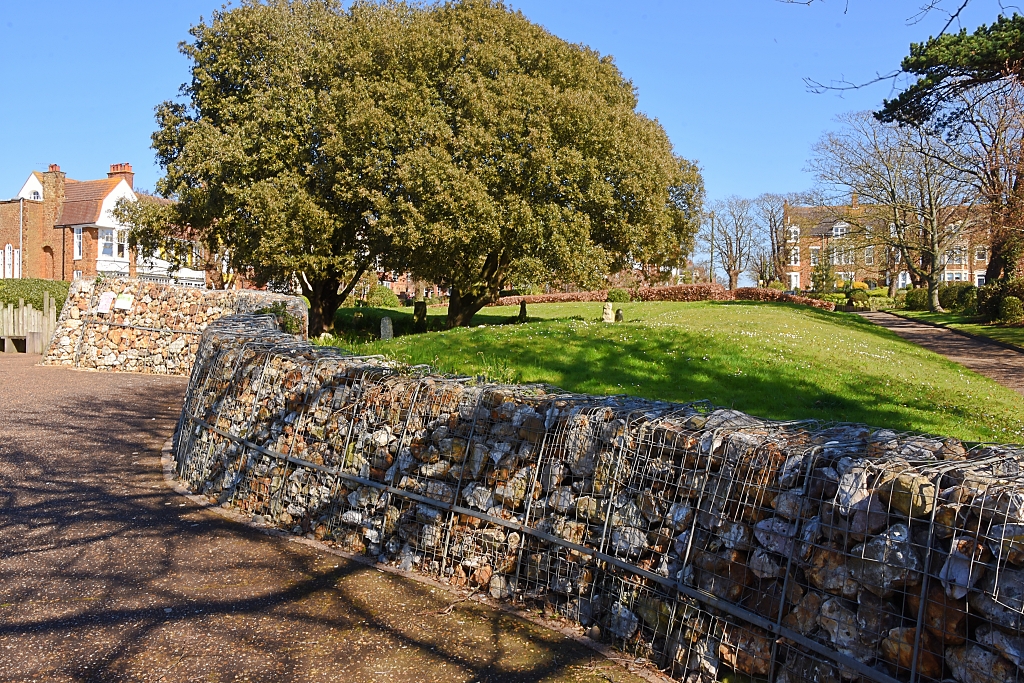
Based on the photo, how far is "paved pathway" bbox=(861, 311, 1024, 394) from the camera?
16.8 meters

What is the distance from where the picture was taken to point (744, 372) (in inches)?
465

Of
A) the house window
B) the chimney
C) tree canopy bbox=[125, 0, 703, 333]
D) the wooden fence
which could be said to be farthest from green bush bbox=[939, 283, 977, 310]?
the chimney

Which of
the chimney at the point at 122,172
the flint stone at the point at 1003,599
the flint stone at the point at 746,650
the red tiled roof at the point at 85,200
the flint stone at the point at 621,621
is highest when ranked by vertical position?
the chimney at the point at 122,172

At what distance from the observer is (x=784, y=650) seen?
141 inches

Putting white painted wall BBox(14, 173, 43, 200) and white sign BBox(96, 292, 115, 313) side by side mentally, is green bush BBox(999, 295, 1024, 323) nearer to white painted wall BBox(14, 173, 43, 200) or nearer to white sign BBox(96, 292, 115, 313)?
white sign BBox(96, 292, 115, 313)

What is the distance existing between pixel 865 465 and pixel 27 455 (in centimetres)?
886

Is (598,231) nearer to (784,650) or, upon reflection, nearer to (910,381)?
(910,381)

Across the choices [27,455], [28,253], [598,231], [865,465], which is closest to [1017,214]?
[598,231]

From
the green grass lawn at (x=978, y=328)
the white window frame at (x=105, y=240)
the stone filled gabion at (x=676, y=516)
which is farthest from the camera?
the white window frame at (x=105, y=240)

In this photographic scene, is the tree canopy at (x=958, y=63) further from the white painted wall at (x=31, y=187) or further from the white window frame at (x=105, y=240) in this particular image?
the white painted wall at (x=31, y=187)

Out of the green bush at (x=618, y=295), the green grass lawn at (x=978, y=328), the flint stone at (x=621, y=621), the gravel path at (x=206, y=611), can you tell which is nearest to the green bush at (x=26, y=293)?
the gravel path at (x=206, y=611)

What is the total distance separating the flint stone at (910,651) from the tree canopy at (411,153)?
1715 centimetres

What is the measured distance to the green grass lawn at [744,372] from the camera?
1012cm

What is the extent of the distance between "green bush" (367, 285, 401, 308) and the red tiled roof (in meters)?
18.2
